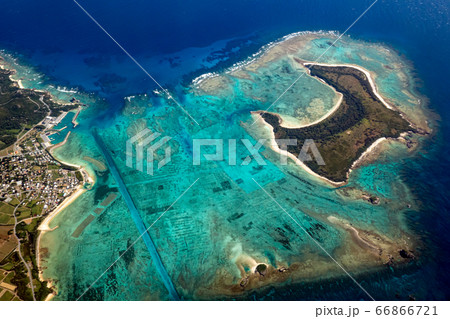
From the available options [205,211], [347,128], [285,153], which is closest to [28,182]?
[205,211]

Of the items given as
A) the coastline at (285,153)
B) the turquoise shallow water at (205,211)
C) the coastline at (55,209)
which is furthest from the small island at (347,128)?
the coastline at (55,209)

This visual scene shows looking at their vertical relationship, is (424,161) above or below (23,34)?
below

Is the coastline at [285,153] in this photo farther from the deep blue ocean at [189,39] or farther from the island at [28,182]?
the island at [28,182]

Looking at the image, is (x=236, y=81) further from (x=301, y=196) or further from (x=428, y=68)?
(x=428, y=68)

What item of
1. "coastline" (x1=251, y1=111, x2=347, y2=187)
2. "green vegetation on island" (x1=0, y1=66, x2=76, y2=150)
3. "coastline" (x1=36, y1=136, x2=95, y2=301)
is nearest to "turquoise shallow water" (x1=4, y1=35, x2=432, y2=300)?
"coastline" (x1=36, y1=136, x2=95, y2=301)

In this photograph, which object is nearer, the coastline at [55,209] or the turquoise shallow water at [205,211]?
the coastline at [55,209]

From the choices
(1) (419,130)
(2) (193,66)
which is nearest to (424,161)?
(1) (419,130)

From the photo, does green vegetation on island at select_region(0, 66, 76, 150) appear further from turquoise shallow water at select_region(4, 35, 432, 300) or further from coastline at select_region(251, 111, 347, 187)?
coastline at select_region(251, 111, 347, 187)
